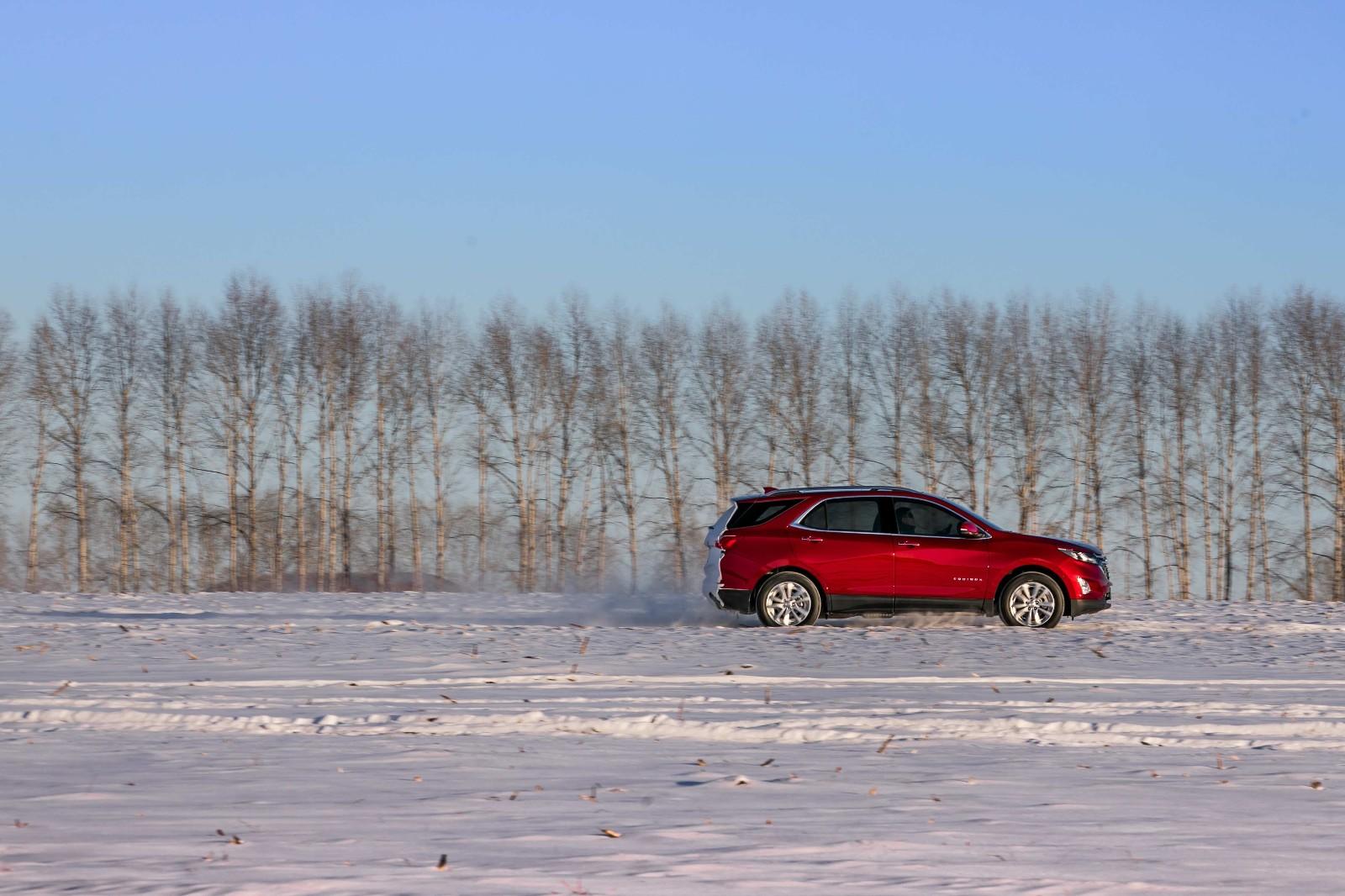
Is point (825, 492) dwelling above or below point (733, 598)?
above

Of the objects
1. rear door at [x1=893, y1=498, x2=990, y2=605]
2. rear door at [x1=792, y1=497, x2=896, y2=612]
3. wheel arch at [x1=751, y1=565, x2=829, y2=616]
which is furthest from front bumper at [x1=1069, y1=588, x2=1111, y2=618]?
wheel arch at [x1=751, y1=565, x2=829, y2=616]

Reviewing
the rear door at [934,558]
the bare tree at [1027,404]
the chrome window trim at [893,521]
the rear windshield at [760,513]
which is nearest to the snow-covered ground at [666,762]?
the rear door at [934,558]

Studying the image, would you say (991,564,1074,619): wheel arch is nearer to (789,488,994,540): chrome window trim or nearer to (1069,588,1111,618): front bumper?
(1069,588,1111,618): front bumper

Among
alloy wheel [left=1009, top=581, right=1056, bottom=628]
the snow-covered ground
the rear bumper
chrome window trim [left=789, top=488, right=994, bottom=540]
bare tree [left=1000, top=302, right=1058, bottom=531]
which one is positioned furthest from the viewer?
bare tree [left=1000, top=302, right=1058, bottom=531]

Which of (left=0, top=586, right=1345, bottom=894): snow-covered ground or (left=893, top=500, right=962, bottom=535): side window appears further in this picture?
(left=893, top=500, right=962, bottom=535): side window

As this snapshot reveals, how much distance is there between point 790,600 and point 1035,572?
3078 mm

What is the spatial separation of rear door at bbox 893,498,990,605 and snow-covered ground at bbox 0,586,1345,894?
3.73ft

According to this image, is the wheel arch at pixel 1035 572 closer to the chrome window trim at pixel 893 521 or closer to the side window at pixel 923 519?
the chrome window trim at pixel 893 521

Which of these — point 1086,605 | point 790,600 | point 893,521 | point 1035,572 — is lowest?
point 1086,605

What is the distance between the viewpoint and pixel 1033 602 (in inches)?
706

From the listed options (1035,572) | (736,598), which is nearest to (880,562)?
(736,598)

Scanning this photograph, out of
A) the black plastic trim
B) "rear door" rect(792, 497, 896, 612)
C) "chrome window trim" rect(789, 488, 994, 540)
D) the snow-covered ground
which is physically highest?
"chrome window trim" rect(789, 488, 994, 540)

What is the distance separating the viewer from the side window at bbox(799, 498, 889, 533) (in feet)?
58.5

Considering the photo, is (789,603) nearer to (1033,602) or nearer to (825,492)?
(825,492)
